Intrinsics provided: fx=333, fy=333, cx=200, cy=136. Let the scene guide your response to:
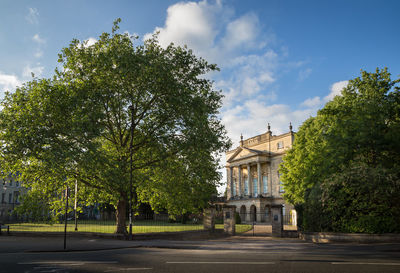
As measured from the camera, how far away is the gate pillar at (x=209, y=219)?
2661cm

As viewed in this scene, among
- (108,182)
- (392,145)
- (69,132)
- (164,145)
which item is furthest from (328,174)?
(69,132)

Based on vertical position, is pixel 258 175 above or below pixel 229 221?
above

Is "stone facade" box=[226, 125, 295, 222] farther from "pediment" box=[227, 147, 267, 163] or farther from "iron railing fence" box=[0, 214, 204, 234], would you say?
"iron railing fence" box=[0, 214, 204, 234]

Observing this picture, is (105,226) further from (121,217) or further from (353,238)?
(353,238)

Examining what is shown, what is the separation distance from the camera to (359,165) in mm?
20344

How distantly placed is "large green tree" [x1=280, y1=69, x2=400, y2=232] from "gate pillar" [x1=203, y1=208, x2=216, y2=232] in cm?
710

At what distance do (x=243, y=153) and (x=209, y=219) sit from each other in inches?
1876

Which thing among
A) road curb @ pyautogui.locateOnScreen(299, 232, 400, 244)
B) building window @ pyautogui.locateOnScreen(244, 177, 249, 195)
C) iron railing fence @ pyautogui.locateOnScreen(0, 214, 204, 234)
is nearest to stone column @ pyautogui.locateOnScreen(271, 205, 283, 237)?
road curb @ pyautogui.locateOnScreen(299, 232, 400, 244)

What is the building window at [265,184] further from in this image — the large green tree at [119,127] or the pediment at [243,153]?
the large green tree at [119,127]

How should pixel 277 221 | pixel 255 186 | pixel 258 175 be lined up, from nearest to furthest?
pixel 277 221 → pixel 258 175 → pixel 255 186

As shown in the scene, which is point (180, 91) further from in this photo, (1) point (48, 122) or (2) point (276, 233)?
(2) point (276, 233)

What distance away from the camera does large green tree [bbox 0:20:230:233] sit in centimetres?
2005

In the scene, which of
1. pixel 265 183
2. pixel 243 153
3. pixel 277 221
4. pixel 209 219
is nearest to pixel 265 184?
pixel 265 183

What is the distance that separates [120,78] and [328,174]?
15675mm
